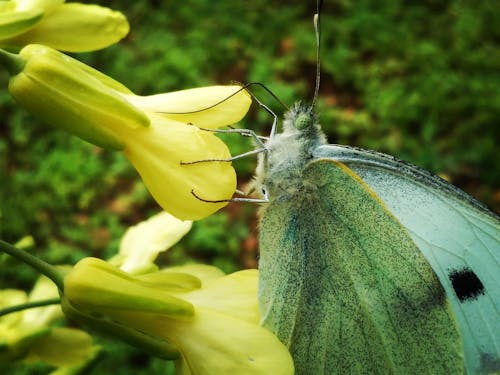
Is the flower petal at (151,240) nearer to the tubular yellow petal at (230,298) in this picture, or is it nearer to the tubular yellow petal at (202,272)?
the tubular yellow petal at (202,272)

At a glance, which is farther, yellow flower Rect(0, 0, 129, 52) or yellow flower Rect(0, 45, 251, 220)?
yellow flower Rect(0, 0, 129, 52)

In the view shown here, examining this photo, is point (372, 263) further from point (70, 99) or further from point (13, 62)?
point (13, 62)

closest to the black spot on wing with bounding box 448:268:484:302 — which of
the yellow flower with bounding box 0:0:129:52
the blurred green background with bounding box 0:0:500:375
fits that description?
the yellow flower with bounding box 0:0:129:52

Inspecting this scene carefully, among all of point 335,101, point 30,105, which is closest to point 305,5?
point 335,101

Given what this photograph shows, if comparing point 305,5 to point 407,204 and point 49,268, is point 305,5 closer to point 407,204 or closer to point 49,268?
point 407,204

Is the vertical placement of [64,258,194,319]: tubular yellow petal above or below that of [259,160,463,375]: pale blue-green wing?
below

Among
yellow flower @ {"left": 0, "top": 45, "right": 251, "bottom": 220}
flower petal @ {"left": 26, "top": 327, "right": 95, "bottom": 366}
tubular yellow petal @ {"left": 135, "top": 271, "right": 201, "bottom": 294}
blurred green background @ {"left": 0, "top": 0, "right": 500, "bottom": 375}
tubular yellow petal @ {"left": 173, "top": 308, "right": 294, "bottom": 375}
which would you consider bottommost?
tubular yellow petal @ {"left": 173, "top": 308, "right": 294, "bottom": 375}

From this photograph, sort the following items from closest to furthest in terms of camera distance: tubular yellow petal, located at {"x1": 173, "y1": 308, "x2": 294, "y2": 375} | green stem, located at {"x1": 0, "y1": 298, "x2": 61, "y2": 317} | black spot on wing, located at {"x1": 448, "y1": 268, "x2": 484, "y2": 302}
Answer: tubular yellow petal, located at {"x1": 173, "y1": 308, "x2": 294, "y2": 375} < green stem, located at {"x1": 0, "y1": 298, "x2": 61, "y2": 317} < black spot on wing, located at {"x1": 448, "y1": 268, "x2": 484, "y2": 302}

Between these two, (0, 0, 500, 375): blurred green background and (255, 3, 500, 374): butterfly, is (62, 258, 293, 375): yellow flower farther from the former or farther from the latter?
(0, 0, 500, 375): blurred green background
